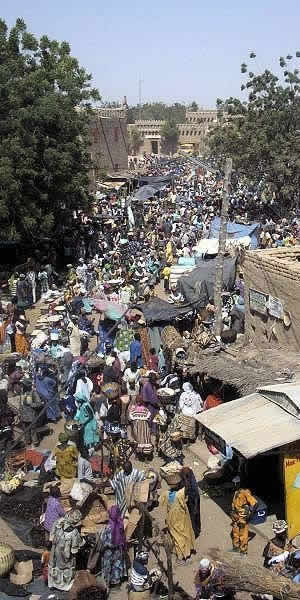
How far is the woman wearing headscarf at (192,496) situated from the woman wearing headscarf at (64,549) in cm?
122

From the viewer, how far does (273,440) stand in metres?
6.88

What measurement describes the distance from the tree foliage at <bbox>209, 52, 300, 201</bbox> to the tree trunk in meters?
23.2

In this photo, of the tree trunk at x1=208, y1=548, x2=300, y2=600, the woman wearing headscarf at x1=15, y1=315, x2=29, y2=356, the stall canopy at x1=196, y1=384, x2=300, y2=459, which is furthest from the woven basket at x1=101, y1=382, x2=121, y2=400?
the tree trunk at x1=208, y1=548, x2=300, y2=600

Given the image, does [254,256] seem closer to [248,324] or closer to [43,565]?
[248,324]

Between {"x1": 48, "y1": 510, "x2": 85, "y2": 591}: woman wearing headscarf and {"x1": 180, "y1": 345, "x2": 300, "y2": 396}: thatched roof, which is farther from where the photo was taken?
{"x1": 180, "y1": 345, "x2": 300, "y2": 396}: thatched roof

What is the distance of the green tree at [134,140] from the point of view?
73.7 metres

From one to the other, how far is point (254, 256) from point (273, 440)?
5.25 m

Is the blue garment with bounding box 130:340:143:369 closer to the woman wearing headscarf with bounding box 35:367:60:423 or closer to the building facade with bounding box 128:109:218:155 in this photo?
the woman wearing headscarf with bounding box 35:367:60:423

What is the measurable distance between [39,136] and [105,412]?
12.7 metres

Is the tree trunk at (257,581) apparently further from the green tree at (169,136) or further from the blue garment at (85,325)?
the green tree at (169,136)

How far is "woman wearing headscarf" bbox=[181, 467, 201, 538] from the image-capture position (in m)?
7.08

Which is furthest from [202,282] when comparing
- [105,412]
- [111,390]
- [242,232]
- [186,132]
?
[186,132]

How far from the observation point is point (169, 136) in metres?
83.6

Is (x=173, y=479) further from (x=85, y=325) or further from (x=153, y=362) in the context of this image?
(x=85, y=325)
